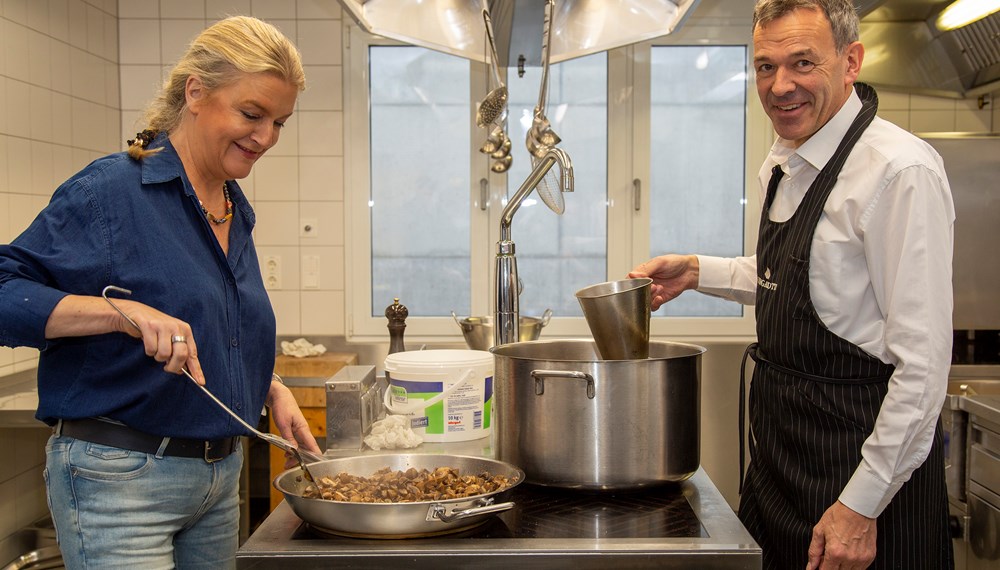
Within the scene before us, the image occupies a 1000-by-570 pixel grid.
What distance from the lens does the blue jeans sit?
4.03 feet

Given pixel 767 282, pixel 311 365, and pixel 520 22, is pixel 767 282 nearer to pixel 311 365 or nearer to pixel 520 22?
pixel 520 22

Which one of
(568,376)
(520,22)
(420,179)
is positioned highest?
(520,22)

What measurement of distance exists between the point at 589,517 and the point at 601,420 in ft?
0.45

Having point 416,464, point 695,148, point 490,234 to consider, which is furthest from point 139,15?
point 416,464

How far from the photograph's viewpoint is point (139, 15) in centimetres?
347

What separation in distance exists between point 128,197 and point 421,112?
7.97 feet

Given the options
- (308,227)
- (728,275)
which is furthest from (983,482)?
(308,227)

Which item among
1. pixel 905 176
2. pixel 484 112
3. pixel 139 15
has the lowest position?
pixel 905 176

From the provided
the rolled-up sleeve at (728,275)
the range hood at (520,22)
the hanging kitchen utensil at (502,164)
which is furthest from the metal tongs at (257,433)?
the hanging kitchen utensil at (502,164)

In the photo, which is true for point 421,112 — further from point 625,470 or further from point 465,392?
point 625,470

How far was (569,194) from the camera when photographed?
3596mm

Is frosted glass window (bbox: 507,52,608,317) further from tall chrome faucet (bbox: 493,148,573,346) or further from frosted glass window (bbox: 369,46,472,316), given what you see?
tall chrome faucet (bbox: 493,148,573,346)

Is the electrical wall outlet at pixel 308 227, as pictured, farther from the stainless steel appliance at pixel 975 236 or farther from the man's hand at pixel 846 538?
the man's hand at pixel 846 538

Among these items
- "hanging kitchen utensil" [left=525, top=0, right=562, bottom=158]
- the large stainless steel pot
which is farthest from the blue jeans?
"hanging kitchen utensil" [left=525, top=0, right=562, bottom=158]
